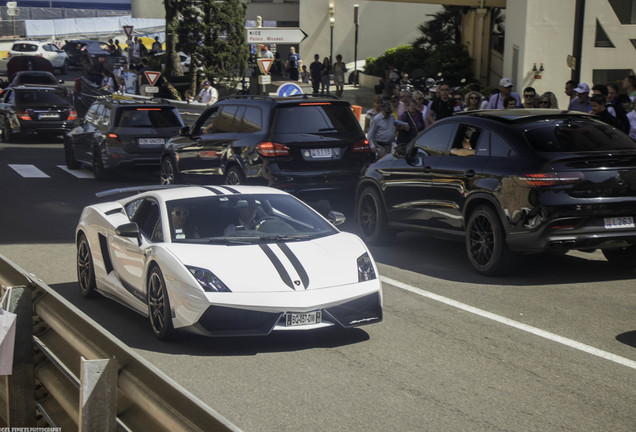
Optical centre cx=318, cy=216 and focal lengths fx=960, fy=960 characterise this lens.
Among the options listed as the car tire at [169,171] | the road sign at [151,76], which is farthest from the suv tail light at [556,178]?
the road sign at [151,76]

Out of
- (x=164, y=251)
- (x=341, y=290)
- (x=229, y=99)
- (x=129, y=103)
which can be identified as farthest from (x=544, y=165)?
(x=129, y=103)

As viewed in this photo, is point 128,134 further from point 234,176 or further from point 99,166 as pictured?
point 234,176

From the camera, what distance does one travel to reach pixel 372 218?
13352 millimetres

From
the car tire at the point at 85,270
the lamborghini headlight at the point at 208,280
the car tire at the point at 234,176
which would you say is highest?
the lamborghini headlight at the point at 208,280

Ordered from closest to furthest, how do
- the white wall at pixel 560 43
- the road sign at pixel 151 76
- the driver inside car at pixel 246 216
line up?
the driver inside car at pixel 246 216, the white wall at pixel 560 43, the road sign at pixel 151 76

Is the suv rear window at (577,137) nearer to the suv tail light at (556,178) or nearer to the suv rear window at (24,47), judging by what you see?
the suv tail light at (556,178)

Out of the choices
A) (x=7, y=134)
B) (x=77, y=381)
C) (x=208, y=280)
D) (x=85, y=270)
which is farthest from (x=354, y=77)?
(x=77, y=381)

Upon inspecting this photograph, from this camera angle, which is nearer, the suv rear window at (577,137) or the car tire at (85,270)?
the car tire at (85,270)

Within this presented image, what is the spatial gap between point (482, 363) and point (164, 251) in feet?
8.94

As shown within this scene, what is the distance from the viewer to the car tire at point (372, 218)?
1304 centimetres

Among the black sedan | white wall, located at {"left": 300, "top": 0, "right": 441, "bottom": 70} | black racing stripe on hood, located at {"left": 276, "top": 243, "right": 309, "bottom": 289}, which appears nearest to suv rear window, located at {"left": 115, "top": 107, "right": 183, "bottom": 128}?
the black sedan

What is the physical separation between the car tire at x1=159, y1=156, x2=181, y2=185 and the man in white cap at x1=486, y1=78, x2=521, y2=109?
5800 millimetres

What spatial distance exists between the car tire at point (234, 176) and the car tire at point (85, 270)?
5.49m

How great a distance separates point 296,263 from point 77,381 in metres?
3.69
